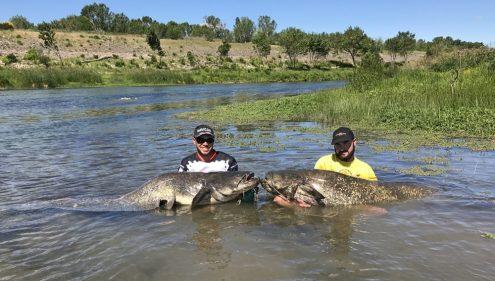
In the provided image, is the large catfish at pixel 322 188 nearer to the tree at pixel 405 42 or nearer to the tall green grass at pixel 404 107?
the tall green grass at pixel 404 107

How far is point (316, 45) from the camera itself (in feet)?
284

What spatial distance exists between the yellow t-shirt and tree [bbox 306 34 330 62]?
7979 centimetres

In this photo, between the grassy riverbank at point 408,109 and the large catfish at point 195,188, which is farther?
the grassy riverbank at point 408,109

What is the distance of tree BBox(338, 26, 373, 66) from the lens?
8744 centimetres

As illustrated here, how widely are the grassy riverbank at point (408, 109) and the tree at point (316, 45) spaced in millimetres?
64432

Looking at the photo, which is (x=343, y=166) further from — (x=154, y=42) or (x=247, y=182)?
(x=154, y=42)

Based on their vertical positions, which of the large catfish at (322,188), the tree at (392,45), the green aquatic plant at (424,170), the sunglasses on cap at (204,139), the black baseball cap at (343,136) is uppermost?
the tree at (392,45)

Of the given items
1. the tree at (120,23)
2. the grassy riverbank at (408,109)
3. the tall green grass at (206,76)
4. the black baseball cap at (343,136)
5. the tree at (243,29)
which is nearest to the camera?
the black baseball cap at (343,136)

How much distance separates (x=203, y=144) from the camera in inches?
287

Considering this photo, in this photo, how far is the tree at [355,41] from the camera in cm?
8744

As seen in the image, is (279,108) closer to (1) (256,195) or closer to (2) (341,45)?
(1) (256,195)

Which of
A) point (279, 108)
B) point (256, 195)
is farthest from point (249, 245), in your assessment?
point (279, 108)

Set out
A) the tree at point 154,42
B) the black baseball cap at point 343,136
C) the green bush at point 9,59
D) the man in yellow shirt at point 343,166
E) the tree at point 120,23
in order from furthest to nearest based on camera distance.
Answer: the tree at point 120,23, the tree at point 154,42, the green bush at point 9,59, the man in yellow shirt at point 343,166, the black baseball cap at point 343,136

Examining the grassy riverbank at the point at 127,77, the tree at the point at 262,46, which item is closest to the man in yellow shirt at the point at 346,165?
the grassy riverbank at the point at 127,77
